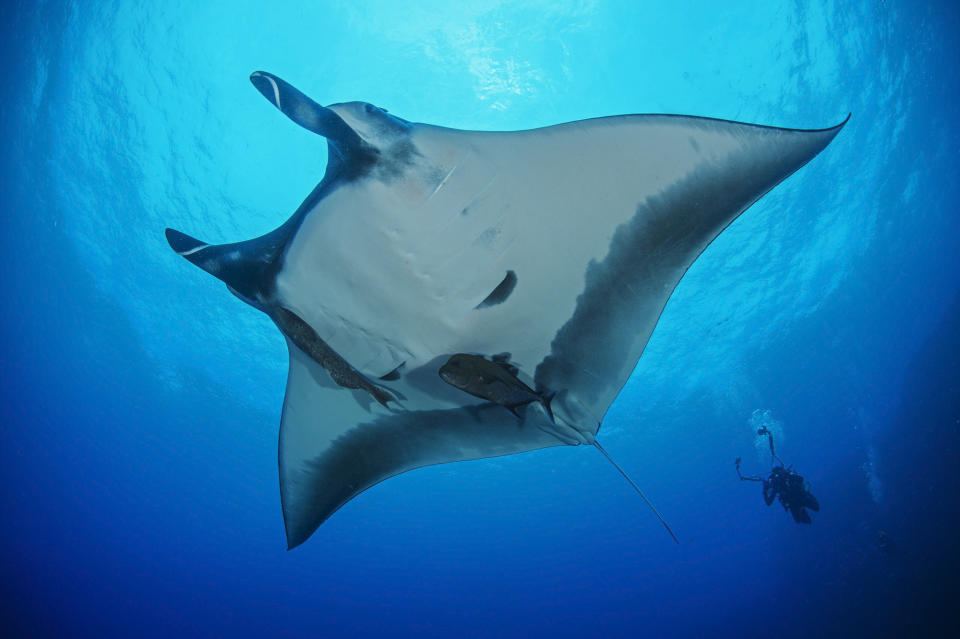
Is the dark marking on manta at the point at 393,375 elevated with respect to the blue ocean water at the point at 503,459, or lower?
lower

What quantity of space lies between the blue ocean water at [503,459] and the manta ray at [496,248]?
7502 millimetres

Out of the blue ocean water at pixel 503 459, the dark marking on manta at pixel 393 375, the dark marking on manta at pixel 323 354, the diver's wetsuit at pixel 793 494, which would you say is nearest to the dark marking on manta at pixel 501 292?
the dark marking on manta at pixel 393 375

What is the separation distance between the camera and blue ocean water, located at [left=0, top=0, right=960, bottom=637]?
874cm

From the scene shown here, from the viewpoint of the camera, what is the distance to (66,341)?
17.8 meters

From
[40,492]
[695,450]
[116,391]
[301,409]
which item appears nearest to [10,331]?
[116,391]

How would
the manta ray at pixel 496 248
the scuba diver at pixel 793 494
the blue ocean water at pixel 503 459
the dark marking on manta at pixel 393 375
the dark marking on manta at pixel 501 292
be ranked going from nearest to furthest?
the manta ray at pixel 496 248 → the dark marking on manta at pixel 501 292 → the dark marking on manta at pixel 393 375 → the blue ocean water at pixel 503 459 → the scuba diver at pixel 793 494

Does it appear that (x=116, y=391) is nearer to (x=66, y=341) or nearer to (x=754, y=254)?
(x=66, y=341)

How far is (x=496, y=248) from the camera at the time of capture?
7.02ft

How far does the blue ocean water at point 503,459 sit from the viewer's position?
8.74 metres

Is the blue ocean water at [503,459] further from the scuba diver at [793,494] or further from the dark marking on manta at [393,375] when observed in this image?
the dark marking on manta at [393,375]

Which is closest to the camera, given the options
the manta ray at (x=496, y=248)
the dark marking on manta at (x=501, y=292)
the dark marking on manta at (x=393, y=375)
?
the manta ray at (x=496, y=248)

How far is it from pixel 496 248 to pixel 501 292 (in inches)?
9.2

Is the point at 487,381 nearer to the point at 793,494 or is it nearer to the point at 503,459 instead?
the point at 793,494

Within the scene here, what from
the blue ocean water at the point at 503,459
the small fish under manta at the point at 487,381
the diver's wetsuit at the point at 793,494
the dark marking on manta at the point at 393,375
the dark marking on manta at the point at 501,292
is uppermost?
the blue ocean water at the point at 503,459
